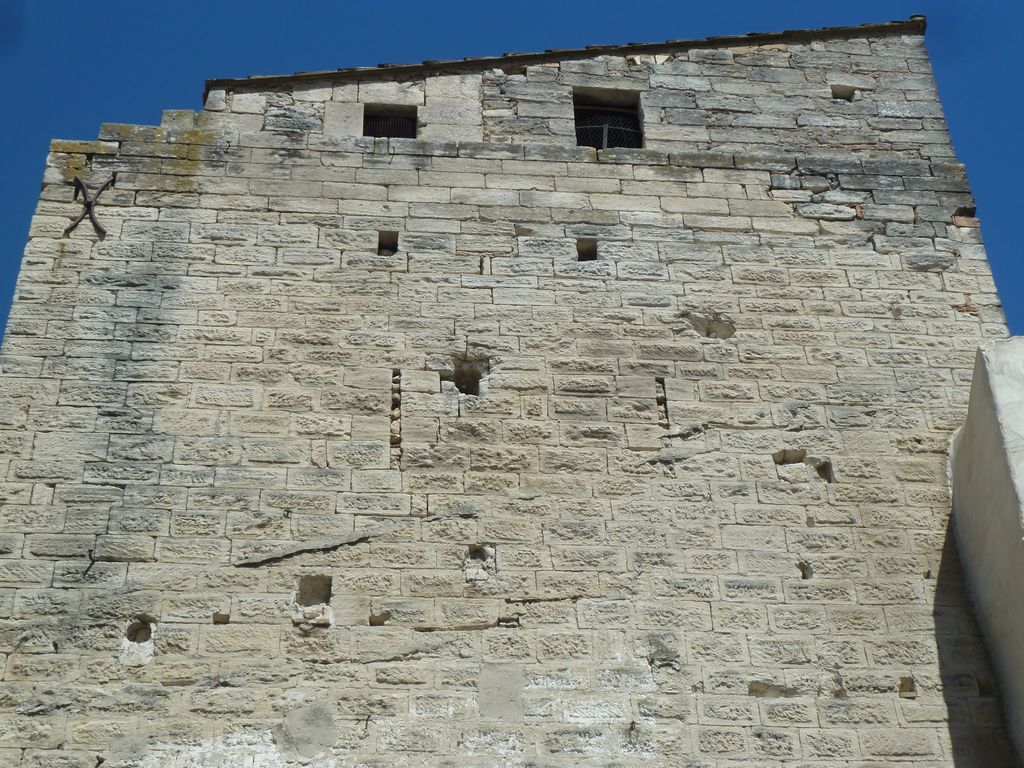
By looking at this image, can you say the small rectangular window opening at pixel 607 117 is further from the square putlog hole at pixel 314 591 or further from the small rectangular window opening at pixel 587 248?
the square putlog hole at pixel 314 591

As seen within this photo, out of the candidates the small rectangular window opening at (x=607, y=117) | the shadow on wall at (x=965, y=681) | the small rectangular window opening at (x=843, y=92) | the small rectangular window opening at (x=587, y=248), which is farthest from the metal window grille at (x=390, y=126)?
the shadow on wall at (x=965, y=681)

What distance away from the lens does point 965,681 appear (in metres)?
6.28

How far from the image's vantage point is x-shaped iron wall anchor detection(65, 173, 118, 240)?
736 cm

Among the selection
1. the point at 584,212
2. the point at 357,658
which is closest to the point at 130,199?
the point at 584,212

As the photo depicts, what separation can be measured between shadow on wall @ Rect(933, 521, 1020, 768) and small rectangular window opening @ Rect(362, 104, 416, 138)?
4.00 metres

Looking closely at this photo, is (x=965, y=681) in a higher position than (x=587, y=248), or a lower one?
lower

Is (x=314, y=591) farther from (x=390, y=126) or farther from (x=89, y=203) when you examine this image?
(x=390, y=126)

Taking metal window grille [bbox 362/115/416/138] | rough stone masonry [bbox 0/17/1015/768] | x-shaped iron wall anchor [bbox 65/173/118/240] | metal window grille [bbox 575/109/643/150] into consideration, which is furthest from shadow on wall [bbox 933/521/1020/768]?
x-shaped iron wall anchor [bbox 65/173/118/240]

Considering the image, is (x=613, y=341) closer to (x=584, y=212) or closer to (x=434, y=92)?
(x=584, y=212)

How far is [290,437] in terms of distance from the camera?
6.68m

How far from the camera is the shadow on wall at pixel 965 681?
19.9 ft

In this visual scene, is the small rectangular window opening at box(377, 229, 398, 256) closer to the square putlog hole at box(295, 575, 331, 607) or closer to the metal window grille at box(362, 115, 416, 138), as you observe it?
the metal window grille at box(362, 115, 416, 138)

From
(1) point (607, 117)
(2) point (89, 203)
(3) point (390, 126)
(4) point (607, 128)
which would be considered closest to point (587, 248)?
(4) point (607, 128)

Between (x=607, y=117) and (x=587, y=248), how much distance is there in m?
1.23
